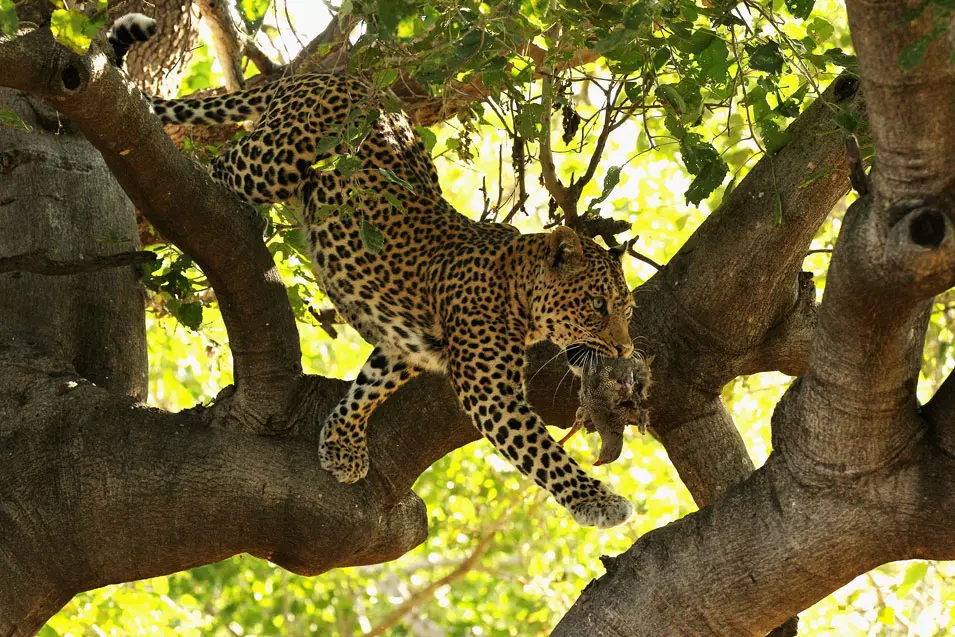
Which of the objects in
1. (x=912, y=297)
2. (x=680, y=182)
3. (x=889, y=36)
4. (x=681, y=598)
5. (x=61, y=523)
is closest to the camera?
(x=889, y=36)

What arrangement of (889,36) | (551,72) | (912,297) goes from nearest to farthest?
(889,36), (912,297), (551,72)

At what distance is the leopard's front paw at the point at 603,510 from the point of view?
6148 millimetres

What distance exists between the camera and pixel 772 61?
4.59 meters

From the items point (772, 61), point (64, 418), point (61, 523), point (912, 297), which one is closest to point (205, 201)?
point (64, 418)

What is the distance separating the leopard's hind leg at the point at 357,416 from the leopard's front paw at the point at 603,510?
3.54 feet

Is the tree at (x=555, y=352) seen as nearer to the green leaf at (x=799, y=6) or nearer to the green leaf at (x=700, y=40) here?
the green leaf at (x=700, y=40)

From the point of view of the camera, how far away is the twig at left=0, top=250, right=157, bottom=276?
234 inches

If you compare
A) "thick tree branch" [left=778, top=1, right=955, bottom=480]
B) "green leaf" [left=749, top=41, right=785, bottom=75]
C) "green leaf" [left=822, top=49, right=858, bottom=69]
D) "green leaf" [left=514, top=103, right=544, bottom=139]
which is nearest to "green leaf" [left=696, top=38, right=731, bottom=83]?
"green leaf" [left=749, top=41, right=785, bottom=75]

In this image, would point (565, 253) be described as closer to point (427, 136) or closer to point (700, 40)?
point (427, 136)

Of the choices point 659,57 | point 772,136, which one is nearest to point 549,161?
point 659,57

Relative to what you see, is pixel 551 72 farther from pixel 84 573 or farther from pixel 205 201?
pixel 84 573

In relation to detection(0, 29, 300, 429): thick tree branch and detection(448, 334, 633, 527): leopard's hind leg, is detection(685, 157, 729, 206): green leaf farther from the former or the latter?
detection(0, 29, 300, 429): thick tree branch

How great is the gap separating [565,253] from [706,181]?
1514 mm

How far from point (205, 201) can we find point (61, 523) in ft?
5.06
